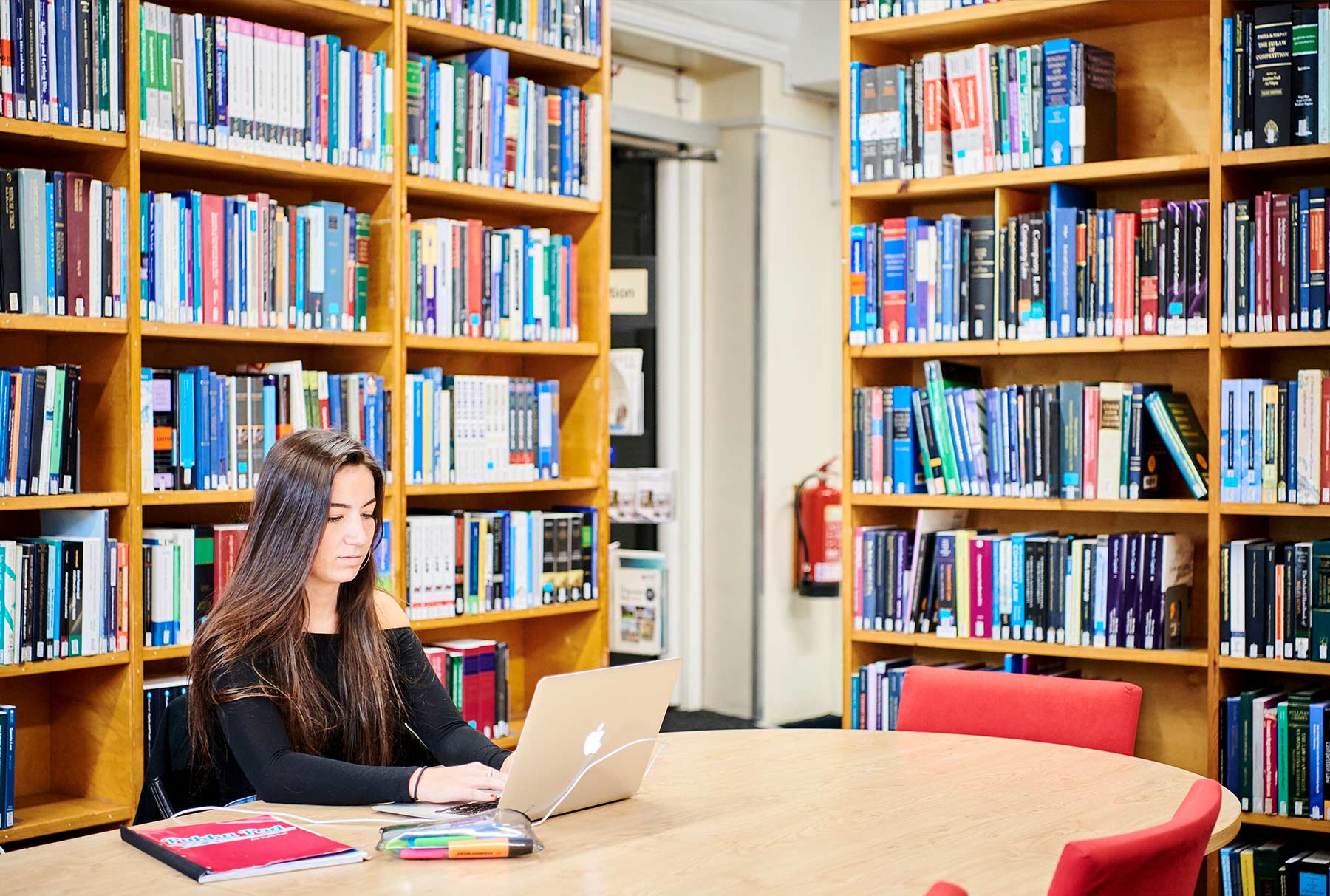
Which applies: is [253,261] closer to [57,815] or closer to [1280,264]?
[57,815]

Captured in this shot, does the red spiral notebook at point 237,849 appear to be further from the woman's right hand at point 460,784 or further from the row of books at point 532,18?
the row of books at point 532,18

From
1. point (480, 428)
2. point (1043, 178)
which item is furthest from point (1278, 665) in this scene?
point (480, 428)

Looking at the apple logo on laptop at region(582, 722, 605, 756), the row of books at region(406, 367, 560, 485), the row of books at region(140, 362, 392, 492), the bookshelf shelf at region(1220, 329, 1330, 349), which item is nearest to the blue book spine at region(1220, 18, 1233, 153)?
the bookshelf shelf at region(1220, 329, 1330, 349)

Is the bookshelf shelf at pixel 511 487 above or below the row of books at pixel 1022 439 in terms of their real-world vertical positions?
below

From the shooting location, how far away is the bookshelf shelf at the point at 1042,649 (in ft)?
11.0

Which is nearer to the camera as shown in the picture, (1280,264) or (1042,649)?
(1280,264)

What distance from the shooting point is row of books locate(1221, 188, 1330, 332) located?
319 centimetres

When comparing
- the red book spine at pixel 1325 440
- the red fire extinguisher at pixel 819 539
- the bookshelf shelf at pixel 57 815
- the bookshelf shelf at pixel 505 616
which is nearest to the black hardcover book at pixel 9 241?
the bookshelf shelf at pixel 57 815

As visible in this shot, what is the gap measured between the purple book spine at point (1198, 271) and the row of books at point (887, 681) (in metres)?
0.94

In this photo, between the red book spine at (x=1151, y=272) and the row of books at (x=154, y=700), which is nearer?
the row of books at (x=154, y=700)

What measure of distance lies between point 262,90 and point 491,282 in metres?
0.80

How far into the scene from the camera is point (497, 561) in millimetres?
3811

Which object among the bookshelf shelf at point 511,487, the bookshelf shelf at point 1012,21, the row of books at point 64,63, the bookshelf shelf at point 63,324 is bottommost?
the bookshelf shelf at point 511,487

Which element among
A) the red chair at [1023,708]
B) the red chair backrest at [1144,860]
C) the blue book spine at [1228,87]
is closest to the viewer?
the red chair backrest at [1144,860]
